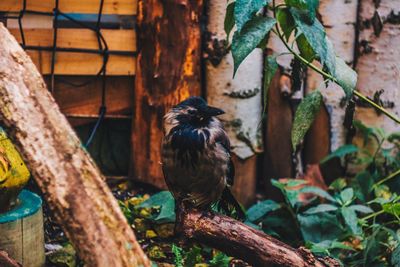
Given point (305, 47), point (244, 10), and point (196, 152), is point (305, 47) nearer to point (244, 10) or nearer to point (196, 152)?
point (244, 10)

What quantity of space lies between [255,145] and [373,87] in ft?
2.60

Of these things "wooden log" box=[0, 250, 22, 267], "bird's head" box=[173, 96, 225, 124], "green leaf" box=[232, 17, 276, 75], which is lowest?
"wooden log" box=[0, 250, 22, 267]

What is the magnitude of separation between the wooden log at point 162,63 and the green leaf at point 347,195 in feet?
3.23

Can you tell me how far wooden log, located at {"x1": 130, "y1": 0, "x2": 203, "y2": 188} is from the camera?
366cm

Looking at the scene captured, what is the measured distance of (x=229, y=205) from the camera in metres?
3.40

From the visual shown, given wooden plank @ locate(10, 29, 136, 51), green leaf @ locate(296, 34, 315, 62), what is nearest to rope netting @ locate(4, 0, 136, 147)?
wooden plank @ locate(10, 29, 136, 51)

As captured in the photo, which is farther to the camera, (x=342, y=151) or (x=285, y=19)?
(x=342, y=151)

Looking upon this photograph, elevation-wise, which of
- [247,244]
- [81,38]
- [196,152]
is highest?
[81,38]

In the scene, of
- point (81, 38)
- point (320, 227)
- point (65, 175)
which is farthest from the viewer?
point (81, 38)

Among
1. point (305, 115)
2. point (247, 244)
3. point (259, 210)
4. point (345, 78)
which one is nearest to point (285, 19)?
point (345, 78)

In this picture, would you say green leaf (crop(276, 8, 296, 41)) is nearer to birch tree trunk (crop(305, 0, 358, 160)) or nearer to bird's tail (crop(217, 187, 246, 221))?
bird's tail (crop(217, 187, 246, 221))

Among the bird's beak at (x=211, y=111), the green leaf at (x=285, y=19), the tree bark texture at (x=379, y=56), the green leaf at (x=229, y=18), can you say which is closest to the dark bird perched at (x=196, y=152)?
the bird's beak at (x=211, y=111)

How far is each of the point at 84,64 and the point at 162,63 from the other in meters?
0.48

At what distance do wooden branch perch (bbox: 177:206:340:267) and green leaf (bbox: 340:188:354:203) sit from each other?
3.02 ft
